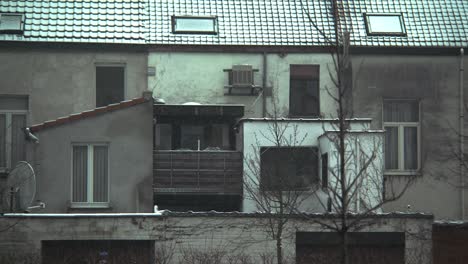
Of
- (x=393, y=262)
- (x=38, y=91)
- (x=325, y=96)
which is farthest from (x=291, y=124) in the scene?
(x=38, y=91)

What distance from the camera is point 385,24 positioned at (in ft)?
81.4

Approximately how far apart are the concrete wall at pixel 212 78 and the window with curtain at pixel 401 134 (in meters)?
1.82

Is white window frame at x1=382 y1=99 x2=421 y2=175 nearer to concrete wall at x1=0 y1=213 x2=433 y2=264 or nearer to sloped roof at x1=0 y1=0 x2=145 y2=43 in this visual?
concrete wall at x1=0 y1=213 x2=433 y2=264

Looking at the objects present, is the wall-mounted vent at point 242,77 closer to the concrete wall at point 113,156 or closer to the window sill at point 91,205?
the concrete wall at point 113,156

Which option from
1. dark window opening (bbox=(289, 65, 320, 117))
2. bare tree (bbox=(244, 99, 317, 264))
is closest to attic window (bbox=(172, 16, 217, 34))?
dark window opening (bbox=(289, 65, 320, 117))

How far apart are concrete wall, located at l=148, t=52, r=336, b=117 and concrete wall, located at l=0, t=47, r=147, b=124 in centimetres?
59

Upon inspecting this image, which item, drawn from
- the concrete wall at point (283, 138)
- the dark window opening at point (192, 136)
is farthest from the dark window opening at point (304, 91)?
the concrete wall at point (283, 138)

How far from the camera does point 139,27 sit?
24.0m

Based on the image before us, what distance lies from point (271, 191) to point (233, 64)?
685cm

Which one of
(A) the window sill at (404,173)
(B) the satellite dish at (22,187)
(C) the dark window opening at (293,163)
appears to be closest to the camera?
(B) the satellite dish at (22,187)

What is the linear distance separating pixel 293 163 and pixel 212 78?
13.5ft

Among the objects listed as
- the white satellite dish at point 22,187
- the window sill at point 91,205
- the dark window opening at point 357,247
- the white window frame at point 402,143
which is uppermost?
the white window frame at point 402,143

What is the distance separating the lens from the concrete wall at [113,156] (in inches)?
792

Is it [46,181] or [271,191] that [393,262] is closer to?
[271,191]
